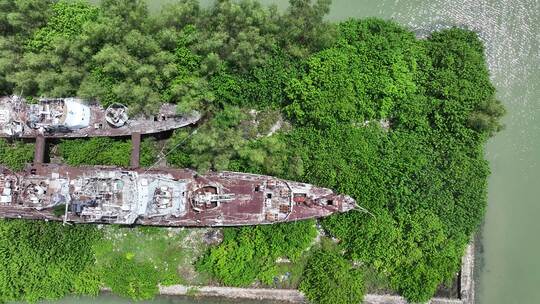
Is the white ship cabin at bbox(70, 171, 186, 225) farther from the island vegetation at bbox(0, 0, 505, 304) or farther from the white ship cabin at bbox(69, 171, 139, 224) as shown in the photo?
the island vegetation at bbox(0, 0, 505, 304)

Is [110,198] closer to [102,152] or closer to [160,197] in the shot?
[160,197]

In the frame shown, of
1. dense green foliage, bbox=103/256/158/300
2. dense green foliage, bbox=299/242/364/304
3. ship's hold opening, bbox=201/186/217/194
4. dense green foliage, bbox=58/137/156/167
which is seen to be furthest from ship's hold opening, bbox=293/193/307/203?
dense green foliage, bbox=103/256/158/300

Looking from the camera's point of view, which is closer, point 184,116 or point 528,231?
point 184,116

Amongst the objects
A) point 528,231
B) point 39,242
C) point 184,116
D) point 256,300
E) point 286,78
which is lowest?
point 256,300

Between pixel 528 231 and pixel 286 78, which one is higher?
pixel 286 78

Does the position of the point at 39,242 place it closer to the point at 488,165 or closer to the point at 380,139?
the point at 380,139

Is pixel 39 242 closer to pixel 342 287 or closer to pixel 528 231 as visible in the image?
pixel 342 287

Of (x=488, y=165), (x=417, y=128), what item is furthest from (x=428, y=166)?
(x=488, y=165)
